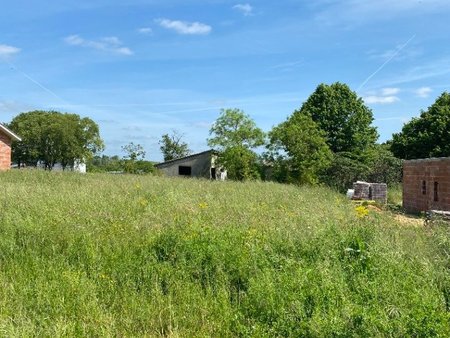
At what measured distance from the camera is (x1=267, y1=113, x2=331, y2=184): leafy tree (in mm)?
29516

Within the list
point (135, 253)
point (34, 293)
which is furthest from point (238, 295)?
point (34, 293)

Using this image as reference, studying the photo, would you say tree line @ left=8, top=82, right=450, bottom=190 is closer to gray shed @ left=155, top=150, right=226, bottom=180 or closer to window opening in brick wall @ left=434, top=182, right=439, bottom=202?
gray shed @ left=155, top=150, right=226, bottom=180

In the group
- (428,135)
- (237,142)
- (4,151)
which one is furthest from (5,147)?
(428,135)

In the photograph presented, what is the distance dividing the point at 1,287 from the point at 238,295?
2684 mm

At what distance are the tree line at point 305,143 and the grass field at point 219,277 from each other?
22.9 meters

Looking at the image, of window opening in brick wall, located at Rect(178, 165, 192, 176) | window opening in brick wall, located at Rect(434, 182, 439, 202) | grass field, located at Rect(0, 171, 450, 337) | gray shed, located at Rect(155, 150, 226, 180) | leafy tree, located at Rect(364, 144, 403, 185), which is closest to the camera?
grass field, located at Rect(0, 171, 450, 337)

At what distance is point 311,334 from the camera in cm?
388

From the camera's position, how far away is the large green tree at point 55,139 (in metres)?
53.4

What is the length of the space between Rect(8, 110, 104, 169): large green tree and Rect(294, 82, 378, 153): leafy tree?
26.7m

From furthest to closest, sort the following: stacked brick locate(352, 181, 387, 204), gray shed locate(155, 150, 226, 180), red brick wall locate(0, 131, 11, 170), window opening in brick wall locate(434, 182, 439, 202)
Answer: gray shed locate(155, 150, 226, 180), red brick wall locate(0, 131, 11, 170), stacked brick locate(352, 181, 387, 204), window opening in brick wall locate(434, 182, 439, 202)

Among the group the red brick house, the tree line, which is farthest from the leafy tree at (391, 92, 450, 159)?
the red brick house

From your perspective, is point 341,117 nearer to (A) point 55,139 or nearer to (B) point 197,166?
(B) point 197,166

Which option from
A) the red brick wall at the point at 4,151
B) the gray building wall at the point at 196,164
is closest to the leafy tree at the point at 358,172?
the gray building wall at the point at 196,164

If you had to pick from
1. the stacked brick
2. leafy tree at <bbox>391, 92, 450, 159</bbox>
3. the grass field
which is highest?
leafy tree at <bbox>391, 92, 450, 159</bbox>
